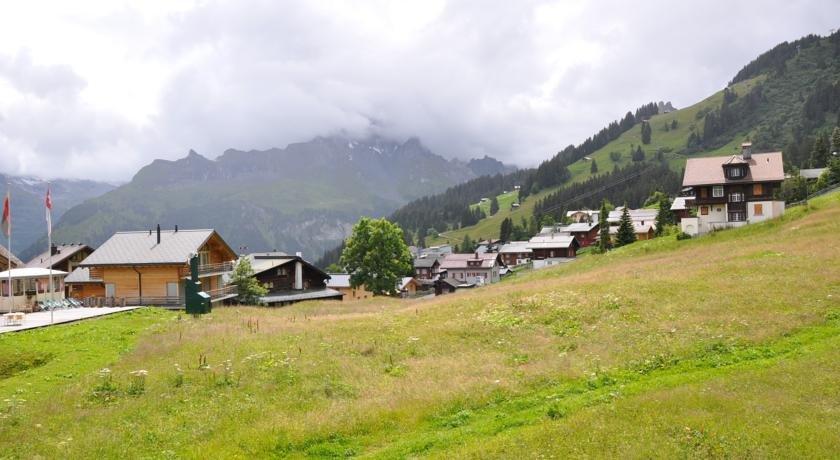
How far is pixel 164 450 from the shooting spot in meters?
16.4

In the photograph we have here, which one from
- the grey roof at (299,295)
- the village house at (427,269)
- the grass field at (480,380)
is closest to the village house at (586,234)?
the village house at (427,269)

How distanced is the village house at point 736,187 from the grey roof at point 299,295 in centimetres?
4941

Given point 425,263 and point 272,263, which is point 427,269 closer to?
point 425,263

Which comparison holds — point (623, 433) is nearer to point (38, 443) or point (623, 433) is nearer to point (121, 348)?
point (38, 443)

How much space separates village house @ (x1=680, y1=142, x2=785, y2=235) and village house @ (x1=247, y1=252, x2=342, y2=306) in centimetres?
5057

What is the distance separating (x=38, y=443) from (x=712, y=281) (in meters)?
33.3

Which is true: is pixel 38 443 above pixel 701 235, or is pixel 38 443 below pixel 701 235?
below

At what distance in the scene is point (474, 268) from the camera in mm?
150375

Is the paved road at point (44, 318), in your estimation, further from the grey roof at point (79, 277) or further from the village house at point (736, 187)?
the village house at point (736, 187)

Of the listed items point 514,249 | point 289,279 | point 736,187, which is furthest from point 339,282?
point 514,249

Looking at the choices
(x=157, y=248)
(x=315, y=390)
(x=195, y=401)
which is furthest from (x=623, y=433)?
(x=157, y=248)

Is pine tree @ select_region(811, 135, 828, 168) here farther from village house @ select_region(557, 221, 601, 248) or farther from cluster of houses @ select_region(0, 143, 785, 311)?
cluster of houses @ select_region(0, 143, 785, 311)

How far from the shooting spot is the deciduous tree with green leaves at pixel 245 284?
208 feet

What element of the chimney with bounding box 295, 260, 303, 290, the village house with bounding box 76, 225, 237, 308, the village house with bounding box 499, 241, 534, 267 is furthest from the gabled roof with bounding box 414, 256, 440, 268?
the village house with bounding box 76, 225, 237, 308
